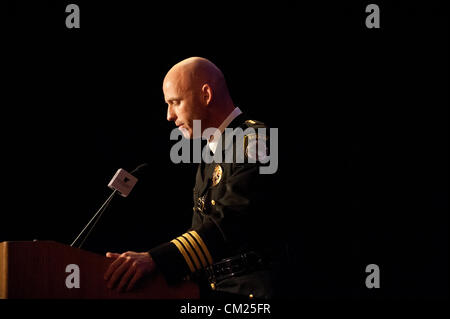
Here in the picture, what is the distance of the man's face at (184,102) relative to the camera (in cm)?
189

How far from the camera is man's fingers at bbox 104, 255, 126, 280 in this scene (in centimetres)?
135

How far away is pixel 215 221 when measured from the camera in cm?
153

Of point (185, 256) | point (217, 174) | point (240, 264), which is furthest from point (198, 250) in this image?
point (217, 174)

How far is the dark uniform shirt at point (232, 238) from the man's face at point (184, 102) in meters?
0.21

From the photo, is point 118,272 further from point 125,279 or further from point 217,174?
point 217,174

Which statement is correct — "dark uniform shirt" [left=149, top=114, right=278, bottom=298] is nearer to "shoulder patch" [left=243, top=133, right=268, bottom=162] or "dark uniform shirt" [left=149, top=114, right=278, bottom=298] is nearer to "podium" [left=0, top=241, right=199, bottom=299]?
"shoulder patch" [left=243, top=133, right=268, bottom=162]

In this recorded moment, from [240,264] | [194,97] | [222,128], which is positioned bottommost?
[240,264]

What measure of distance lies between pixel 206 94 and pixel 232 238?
63 centimetres

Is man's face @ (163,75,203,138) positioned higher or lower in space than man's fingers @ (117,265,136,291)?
higher

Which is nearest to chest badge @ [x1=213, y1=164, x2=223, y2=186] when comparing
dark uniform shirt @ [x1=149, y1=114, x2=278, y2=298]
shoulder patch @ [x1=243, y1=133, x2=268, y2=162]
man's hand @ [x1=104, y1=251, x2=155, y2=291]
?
dark uniform shirt @ [x1=149, y1=114, x2=278, y2=298]

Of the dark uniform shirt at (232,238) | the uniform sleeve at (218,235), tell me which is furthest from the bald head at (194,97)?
the uniform sleeve at (218,235)

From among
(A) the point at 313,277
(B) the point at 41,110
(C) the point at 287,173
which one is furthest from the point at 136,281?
(B) the point at 41,110

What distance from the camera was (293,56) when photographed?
2791mm

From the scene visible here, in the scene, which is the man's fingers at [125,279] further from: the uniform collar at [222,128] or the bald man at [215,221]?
the uniform collar at [222,128]
